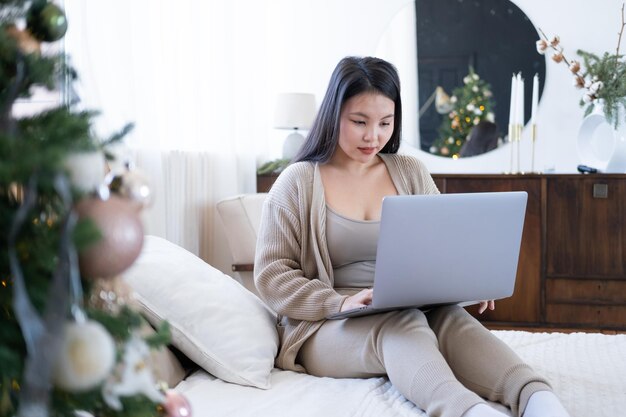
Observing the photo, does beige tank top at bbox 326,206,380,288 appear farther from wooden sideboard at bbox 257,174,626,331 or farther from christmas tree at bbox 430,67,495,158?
christmas tree at bbox 430,67,495,158

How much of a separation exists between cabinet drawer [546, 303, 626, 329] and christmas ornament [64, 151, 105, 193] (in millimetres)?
3194

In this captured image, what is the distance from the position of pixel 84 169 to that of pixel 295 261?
1325 mm

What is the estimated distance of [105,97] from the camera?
2410 millimetres

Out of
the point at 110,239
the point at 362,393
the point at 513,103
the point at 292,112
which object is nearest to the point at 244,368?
the point at 362,393

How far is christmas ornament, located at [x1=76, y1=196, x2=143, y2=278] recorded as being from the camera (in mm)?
568

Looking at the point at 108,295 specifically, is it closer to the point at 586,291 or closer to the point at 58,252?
the point at 58,252

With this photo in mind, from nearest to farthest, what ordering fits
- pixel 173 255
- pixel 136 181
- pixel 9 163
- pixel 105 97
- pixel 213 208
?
pixel 9 163
pixel 136 181
pixel 173 255
pixel 105 97
pixel 213 208

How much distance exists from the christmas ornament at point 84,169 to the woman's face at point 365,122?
4.72 feet

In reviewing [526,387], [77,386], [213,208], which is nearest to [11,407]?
[77,386]

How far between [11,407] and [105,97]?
6.39ft

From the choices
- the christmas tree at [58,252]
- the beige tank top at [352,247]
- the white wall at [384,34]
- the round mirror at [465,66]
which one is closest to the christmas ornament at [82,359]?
the christmas tree at [58,252]

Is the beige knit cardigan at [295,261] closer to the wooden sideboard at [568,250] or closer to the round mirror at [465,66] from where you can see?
the wooden sideboard at [568,250]

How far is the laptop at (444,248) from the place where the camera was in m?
1.50

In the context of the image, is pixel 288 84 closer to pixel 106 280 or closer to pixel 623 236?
pixel 623 236
